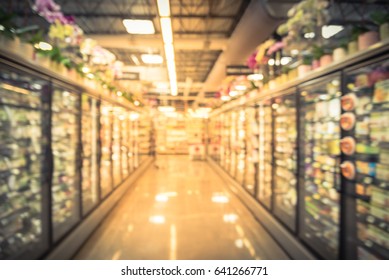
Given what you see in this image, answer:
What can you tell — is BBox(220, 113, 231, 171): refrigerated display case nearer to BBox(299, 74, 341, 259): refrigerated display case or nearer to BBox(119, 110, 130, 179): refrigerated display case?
BBox(119, 110, 130, 179): refrigerated display case

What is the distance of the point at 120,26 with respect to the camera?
7.22 meters

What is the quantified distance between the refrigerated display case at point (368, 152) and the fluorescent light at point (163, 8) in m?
2.13

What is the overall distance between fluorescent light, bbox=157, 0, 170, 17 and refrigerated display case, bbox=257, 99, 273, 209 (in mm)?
2101

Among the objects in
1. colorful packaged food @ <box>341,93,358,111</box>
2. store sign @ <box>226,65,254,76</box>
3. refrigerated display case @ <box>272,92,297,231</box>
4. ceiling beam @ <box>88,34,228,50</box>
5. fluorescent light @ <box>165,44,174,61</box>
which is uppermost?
ceiling beam @ <box>88,34,228,50</box>

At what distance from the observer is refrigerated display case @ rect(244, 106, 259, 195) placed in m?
5.28

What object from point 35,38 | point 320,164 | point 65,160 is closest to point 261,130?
point 320,164

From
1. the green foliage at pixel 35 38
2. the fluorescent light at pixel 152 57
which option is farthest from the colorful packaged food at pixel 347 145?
the fluorescent light at pixel 152 57

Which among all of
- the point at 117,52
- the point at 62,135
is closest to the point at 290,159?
the point at 62,135

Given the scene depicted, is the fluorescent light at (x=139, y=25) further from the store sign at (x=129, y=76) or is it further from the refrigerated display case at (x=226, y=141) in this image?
the refrigerated display case at (x=226, y=141)

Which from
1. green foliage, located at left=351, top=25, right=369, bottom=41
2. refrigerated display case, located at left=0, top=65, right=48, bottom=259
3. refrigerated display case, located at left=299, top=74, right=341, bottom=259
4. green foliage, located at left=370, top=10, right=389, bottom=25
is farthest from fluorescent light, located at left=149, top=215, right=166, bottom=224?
green foliage, located at left=370, top=10, right=389, bottom=25

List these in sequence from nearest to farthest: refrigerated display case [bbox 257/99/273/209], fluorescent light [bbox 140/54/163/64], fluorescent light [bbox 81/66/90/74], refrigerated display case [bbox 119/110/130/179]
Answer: fluorescent light [bbox 81/66/90/74] → refrigerated display case [bbox 257/99/273/209] → fluorescent light [bbox 140/54/163/64] → refrigerated display case [bbox 119/110/130/179]

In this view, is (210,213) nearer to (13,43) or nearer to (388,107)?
(388,107)

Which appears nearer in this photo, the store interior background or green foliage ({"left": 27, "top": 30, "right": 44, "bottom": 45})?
the store interior background

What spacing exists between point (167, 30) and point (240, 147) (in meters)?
3.49
